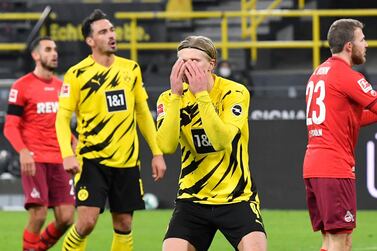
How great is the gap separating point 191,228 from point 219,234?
6405mm

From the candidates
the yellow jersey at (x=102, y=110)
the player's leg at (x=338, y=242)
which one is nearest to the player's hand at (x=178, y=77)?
the player's leg at (x=338, y=242)

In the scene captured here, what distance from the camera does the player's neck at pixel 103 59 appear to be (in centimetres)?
1068

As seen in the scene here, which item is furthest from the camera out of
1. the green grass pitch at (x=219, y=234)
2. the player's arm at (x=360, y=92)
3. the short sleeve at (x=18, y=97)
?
the green grass pitch at (x=219, y=234)

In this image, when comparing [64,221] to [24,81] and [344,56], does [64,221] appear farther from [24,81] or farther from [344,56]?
[344,56]

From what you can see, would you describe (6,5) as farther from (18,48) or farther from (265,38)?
(265,38)

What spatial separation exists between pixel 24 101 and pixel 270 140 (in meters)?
5.70

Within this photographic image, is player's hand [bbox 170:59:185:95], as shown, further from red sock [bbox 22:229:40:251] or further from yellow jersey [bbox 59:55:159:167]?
red sock [bbox 22:229:40:251]

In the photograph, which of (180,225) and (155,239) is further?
(155,239)

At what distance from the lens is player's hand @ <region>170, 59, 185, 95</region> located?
758cm

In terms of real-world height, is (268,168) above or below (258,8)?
below

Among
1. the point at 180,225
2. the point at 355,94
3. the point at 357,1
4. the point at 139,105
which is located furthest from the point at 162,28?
the point at 180,225

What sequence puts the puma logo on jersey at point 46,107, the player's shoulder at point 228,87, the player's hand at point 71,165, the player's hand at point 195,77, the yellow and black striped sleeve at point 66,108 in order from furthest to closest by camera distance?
the puma logo on jersey at point 46,107 < the yellow and black striped sleeve at point 66,108 < the player's hand at point 71,165 < the player's shoulder at point 228,87 < the player's hand at point 195,77

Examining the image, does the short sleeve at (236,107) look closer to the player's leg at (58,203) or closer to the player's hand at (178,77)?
the player's hand at (178,77)

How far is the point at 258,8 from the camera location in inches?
941
